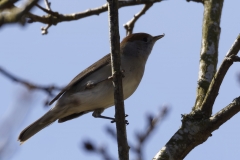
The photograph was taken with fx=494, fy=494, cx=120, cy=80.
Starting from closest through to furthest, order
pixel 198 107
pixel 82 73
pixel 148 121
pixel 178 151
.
Answer: pixel 148 121, pixel 178 151, pixel 198 107, pixel 82 73

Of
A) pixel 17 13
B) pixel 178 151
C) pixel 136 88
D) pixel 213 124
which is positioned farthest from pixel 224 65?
pixel 17 13

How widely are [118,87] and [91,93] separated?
192 cm

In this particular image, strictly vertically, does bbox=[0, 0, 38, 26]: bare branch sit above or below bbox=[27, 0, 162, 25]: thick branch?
below

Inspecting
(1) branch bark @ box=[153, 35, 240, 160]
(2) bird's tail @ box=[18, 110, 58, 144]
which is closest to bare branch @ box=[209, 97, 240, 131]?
(1) branch bark @ box=[153, 35, 240, 160]

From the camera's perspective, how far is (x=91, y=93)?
22.2ft

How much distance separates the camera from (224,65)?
5.04 m

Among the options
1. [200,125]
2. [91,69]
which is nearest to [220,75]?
[200,125]

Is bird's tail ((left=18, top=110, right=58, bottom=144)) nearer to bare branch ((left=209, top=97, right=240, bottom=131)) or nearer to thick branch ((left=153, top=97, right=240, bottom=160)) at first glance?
thick branch ((left=153, top=97, right=240, bottom=160))

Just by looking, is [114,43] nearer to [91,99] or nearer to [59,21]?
[91,99]

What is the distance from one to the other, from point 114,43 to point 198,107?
141 cm

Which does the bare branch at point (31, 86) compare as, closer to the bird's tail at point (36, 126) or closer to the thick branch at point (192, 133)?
the thick branch at point (192, 133)

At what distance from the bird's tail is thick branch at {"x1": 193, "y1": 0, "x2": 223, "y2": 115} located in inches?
85.1

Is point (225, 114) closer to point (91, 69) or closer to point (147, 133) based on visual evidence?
point (147, 133)

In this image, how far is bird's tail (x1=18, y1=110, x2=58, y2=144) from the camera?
6883mm
